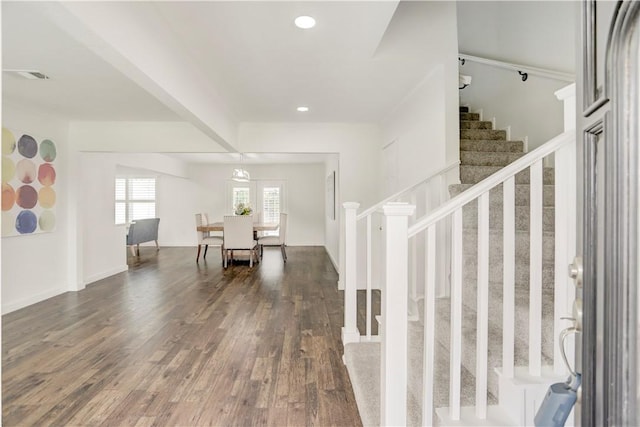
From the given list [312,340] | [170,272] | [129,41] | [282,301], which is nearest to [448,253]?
[312,340]

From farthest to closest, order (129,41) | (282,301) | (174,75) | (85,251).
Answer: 1. (85,251)
2. (282,301)
3. (174,75)
4. (129,41)

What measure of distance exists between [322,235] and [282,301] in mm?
5478

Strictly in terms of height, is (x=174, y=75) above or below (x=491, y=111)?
below

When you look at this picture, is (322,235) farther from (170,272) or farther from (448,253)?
(448,253)

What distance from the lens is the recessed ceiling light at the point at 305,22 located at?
2.15m

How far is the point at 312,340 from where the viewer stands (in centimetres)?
292

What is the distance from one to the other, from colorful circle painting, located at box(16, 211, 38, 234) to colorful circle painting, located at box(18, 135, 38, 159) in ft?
2.11

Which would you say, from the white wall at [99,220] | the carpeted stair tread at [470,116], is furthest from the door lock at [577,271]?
the white wall at [99,220]

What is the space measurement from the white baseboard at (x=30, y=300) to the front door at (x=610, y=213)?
15.9 ft

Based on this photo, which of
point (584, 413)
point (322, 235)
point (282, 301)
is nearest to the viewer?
point (584, 413)

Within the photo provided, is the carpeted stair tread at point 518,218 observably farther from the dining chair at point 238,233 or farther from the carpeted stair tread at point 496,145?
the dining chair at point 238,233

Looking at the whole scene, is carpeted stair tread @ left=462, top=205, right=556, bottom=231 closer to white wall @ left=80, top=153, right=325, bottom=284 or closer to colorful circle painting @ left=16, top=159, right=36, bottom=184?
colorful circle painting @ left=16, top=159, right=36, bottom=184

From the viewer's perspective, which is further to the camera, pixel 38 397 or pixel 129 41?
pixel 38 397

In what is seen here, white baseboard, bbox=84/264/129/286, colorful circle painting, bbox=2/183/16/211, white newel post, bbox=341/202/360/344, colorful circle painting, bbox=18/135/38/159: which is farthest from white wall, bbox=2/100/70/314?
white newel post, bbox=341/202/360/344
